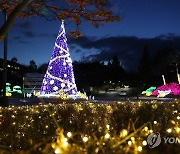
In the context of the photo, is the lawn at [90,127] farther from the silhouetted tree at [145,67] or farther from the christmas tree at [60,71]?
the silhouetted tree at [145,67]

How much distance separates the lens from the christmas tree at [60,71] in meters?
Result: 37.6

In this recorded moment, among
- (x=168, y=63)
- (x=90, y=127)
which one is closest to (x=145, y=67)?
(x=168, y=63)

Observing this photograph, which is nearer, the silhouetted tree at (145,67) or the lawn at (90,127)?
the lawn at (90,127)

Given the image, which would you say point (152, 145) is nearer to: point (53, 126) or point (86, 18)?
point (53, 126)

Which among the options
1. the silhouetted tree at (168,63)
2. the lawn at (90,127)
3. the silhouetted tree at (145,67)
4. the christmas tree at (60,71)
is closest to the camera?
the lawn at (90,127)

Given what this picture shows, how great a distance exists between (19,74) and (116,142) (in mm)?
61974

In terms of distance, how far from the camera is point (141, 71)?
88.1m

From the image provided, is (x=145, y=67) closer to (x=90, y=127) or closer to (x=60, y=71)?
(x=60, y=71)

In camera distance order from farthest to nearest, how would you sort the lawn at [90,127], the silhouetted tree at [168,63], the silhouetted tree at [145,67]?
the silhouetted tree at [145,67], the silhouetted tree at [168,63], the lawn at [90,127]

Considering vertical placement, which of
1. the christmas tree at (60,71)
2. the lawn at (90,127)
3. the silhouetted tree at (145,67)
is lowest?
the lawn at (90,127)

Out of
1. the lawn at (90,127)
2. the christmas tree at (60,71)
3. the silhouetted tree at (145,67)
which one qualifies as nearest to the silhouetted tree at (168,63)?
the silhouetted tree at (145,67)

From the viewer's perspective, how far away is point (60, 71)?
124ft

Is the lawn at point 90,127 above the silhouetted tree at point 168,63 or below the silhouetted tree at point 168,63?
below

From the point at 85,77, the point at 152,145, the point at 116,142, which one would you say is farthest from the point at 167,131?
the point at 85,77
